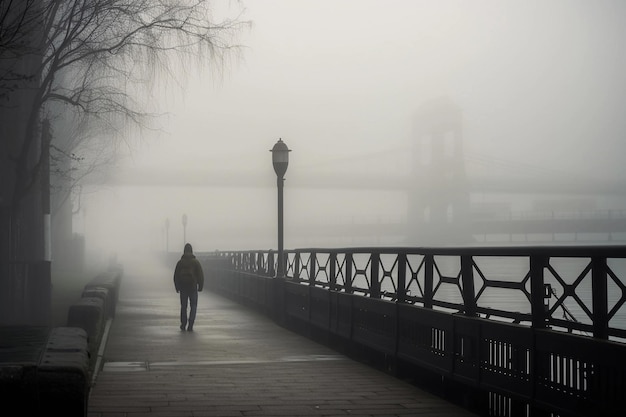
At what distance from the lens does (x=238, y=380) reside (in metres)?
11.4

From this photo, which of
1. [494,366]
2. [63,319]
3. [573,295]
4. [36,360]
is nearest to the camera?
[36,360]

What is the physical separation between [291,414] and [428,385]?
196 centimetres

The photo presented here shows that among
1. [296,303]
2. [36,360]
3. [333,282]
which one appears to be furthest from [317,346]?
[36,360]

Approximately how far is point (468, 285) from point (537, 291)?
4.74 feet

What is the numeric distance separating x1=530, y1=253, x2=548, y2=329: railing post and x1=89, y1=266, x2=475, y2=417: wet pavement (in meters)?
1.44

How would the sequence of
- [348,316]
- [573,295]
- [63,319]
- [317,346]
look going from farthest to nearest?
1. [63,319]
2. [317,346]
3. [348,316]
4. [573,295]

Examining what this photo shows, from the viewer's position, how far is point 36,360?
6055 mm

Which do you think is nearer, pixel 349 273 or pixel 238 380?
pixel 238 380

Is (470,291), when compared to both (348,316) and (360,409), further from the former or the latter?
(348,316)

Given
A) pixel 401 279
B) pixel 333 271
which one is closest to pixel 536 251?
pixel 401 279

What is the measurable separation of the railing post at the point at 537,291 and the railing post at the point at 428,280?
8.12ft

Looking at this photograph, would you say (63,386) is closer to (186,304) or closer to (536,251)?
(536,251)

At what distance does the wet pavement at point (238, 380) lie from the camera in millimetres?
9320

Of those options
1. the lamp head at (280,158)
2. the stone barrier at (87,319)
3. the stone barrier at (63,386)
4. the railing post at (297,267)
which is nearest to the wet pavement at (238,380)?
the stone barrier at (87,319)
